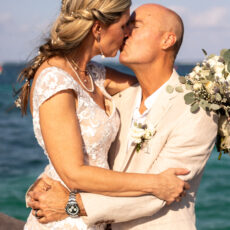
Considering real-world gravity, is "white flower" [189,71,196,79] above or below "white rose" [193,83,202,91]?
above

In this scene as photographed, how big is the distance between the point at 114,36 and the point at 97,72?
1.80 feet

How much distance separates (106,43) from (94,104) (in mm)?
524

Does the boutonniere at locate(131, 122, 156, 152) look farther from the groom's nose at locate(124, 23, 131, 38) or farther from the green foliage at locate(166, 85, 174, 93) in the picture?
the groom's nose at locate(124, 23, 131, 38)

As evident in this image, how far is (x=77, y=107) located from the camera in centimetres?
333

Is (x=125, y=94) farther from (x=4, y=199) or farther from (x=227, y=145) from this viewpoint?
(x=4, y=199)

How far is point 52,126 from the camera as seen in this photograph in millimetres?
3111

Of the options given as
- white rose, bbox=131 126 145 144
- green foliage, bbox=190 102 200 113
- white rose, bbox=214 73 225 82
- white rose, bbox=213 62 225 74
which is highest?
white rose, bbox=213 62 225 74

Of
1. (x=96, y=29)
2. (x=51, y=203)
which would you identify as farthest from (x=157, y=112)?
(x=51, y=203)

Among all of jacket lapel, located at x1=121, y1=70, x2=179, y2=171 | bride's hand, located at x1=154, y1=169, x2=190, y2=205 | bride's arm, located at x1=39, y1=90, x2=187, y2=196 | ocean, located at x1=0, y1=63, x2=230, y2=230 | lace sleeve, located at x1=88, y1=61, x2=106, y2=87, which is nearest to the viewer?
bride's arm, located at x1=39, y1=90, x2=187, y2=196

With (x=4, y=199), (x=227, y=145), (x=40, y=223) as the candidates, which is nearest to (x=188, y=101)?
(x=227, y=145)

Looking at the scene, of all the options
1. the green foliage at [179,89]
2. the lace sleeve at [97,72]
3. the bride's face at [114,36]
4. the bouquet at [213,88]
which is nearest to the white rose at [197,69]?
the bouquet at [213,88]

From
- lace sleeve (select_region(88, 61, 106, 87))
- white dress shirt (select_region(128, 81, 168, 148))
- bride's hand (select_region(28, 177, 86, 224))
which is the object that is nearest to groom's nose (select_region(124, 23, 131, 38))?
lace sleeve (select_region(88, 61, 106, 87))

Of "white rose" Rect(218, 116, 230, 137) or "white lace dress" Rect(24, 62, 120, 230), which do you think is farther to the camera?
"white rose" Rect(218, 116, 230, 137)

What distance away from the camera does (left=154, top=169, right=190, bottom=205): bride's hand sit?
3.33 metres
